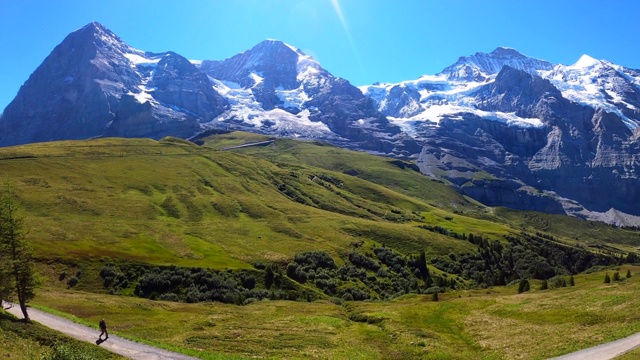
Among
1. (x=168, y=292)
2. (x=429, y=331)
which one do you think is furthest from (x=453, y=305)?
(x=168, y=292)

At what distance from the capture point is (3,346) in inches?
1633

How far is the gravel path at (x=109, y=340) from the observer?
158 feet

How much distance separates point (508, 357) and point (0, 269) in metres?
54.9

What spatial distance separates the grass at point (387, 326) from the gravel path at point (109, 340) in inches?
91.4

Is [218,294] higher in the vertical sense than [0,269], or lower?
lower

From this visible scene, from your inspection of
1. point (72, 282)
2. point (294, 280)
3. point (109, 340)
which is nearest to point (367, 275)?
point (294, 280)

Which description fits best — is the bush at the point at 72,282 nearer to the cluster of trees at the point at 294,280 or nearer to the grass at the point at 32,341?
the cluster of trees at the point at 294,280

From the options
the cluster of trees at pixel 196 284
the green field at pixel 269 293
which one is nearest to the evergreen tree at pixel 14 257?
the green field at pixel 269 293

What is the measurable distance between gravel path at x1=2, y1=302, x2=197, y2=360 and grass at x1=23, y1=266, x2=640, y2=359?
2323 mm

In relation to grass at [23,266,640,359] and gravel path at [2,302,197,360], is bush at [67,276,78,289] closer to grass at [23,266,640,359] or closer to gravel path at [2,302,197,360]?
grass at [23,266,640,359]

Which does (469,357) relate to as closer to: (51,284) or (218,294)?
(218,294)

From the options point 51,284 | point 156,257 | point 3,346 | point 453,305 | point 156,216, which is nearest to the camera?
point 3,346

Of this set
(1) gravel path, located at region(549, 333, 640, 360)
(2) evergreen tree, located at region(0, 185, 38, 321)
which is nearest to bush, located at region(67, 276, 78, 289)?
(2) evergreen tree, located at region(0, 185, 38, 321)

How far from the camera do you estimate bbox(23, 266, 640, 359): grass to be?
53.7m
